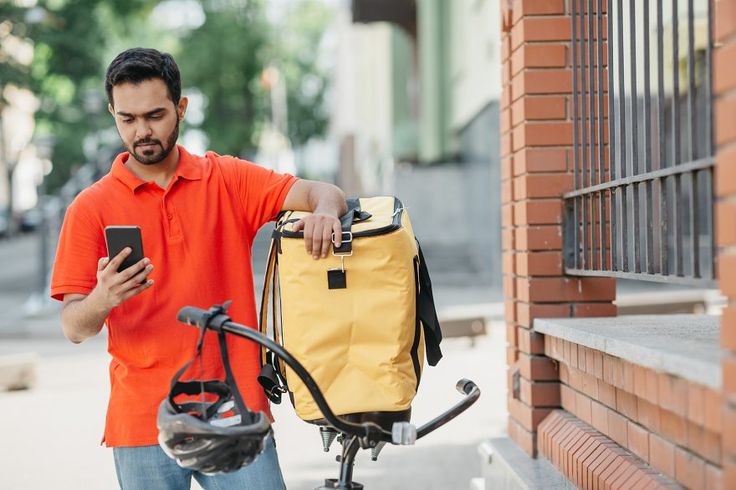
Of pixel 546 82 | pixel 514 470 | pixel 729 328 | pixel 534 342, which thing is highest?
pixel 546 82

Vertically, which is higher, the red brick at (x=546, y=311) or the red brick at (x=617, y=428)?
the red brick at (x=546, y=311)

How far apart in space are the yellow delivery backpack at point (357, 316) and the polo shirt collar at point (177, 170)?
47 cm

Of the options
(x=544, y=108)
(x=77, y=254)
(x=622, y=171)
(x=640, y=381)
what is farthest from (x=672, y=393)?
(x=544, y=108)

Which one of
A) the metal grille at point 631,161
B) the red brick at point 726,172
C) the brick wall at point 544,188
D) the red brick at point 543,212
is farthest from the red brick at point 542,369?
the red brick at point 726,172

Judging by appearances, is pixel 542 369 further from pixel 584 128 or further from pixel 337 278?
pixel 337 278

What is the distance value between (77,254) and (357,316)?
79 centimetres

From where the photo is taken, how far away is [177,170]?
301 cm

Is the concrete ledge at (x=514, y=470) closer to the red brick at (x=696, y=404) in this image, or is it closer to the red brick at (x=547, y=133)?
the red brick at (x=547, y=133)

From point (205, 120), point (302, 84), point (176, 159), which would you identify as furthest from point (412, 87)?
point (302, 84)

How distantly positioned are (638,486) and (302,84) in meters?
66.8

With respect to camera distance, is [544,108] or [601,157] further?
[544,108]

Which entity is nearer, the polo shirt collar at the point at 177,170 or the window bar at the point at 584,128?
the polo shirt collar at the point at 177,170

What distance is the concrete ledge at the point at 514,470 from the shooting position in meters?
3.99

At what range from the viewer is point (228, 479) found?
2.89 m
